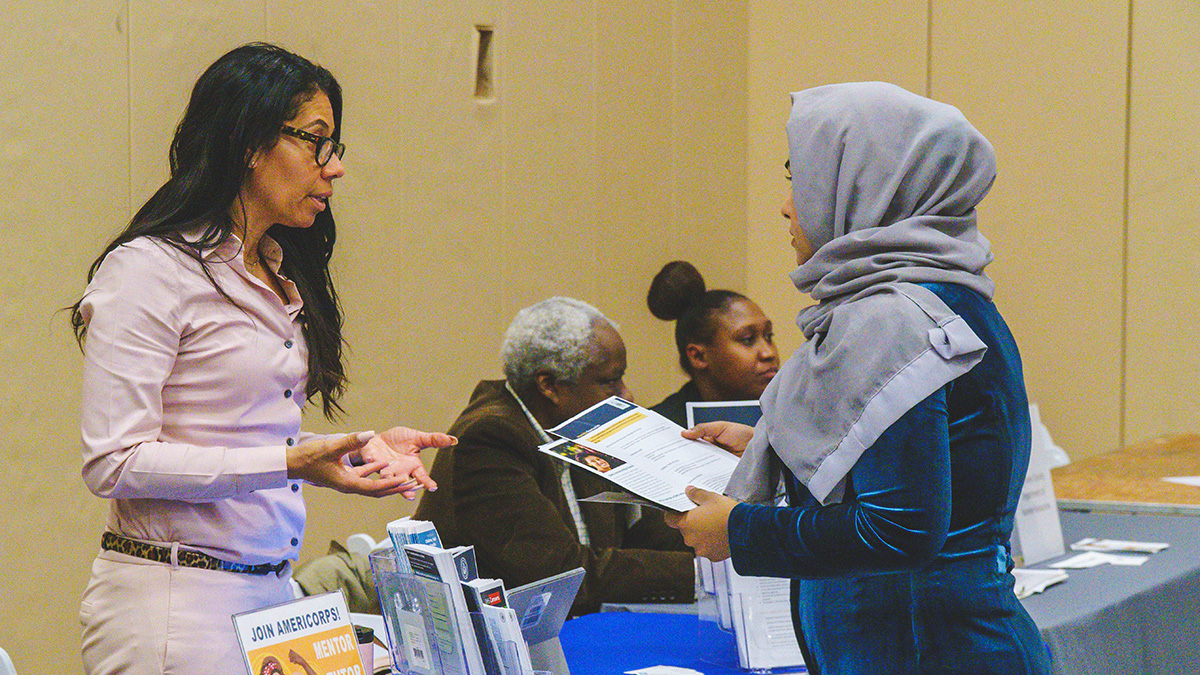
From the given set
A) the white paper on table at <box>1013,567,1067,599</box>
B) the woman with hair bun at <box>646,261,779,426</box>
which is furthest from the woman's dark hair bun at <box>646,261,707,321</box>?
the white paper on table at <box>1013,567,1067,599</box>

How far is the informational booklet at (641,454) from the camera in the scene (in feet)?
5.57

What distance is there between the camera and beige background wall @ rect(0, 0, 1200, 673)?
3068mm

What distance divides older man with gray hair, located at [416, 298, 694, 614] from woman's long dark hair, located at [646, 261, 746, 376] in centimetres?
82

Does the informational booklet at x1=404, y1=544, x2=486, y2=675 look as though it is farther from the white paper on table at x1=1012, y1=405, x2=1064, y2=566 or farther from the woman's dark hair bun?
the woman's dark hair bun

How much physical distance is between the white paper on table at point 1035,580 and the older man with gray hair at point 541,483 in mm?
740

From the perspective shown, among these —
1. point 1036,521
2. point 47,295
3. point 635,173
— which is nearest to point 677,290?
point 635,173

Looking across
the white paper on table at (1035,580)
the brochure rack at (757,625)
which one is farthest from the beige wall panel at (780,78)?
the brochure rack at (757,625)

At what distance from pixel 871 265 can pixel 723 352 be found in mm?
2314

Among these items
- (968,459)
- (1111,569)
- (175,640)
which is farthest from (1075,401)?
(175,640)

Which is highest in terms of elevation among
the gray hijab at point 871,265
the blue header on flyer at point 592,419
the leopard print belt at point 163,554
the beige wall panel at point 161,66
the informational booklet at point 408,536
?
the beige wall panel at point 161,66

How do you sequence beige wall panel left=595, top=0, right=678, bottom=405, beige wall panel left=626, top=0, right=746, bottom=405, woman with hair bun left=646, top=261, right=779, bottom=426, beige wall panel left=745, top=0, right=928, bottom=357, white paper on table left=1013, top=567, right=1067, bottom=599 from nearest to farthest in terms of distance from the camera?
white paper on table left=1013, top=567, right=1067, bottom=599, woman with hair bun left=646, top=261, right=779, bottom=426, beige wall panel left=595, top=0, right=678, bottom=405, beige wall panel left=626, top=0, right=746, bottom=405, beige wall panel left=745, top=0, right=928, bottom=357

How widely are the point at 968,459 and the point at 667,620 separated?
1.18m

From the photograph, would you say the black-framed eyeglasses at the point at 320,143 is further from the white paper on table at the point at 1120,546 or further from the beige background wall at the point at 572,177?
the white paper on table at the point at 1120,546

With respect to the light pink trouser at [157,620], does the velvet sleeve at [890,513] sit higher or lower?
higher
